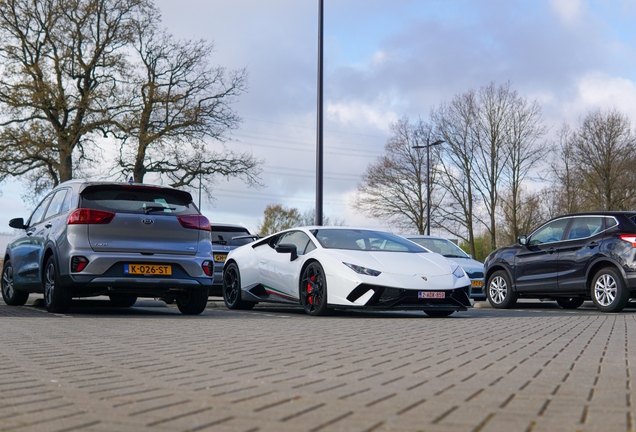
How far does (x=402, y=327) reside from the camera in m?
8.93

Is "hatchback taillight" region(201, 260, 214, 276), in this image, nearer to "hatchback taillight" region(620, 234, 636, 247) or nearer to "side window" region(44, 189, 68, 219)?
"side window" region(44, 189, 68, 219)

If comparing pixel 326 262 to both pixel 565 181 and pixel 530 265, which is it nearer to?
pixel 530 265

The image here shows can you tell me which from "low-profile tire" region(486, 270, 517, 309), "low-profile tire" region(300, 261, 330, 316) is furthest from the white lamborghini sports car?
"low-profile tire" region(486, 270, 517, 309)

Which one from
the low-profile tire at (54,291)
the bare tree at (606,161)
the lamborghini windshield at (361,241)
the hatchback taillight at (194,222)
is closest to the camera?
the low-profile tire at (54,291)

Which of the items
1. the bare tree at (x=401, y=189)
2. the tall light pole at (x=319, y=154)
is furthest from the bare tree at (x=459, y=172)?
the tall light pole at (x=319, y=154)

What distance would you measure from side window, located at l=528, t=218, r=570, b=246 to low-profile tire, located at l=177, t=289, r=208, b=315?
646 cm

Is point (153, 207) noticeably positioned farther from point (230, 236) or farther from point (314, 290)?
point (230, 236)

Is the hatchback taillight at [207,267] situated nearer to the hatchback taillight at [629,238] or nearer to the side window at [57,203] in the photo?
the side window at [57,203]

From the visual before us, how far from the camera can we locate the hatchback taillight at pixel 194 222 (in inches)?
424

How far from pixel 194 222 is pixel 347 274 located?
2.17 m

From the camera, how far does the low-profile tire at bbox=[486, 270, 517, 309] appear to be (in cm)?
1506

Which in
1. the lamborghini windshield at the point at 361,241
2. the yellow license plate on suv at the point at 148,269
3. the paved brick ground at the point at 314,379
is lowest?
the paved brick ground at the point at 314,379

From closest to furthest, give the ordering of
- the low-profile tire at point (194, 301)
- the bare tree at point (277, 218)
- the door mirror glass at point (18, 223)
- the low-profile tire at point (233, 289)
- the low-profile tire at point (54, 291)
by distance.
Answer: the low-profile tire at point (54, 291) < the low-profile tire at point (194, 301) < the door mirror glass at point (18, 223) < the low-profile tire at point (233, 289) < the bare tree at point (277, 218)

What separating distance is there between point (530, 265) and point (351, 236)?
4.27 metres
